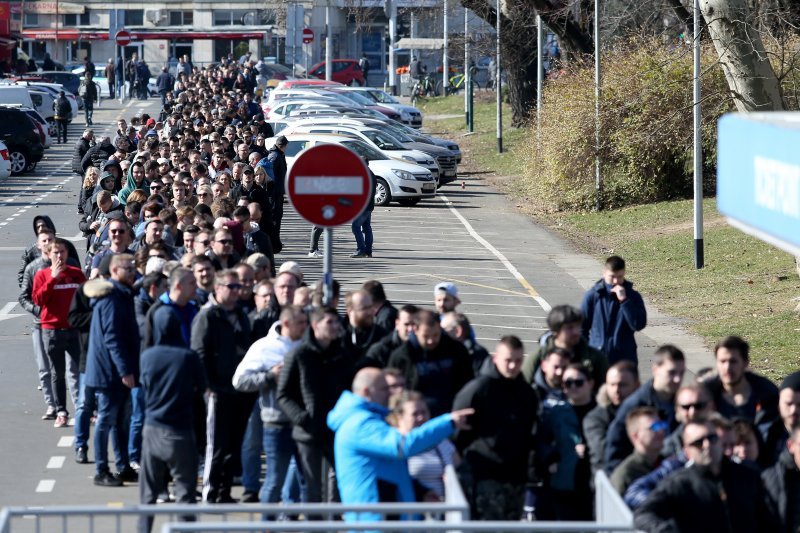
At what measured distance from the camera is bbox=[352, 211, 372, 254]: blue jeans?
23547mm

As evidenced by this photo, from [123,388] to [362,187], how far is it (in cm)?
270

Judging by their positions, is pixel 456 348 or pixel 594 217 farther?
pixel 594 217

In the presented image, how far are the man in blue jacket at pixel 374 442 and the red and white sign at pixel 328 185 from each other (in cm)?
221

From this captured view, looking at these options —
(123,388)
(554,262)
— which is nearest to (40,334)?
(123,388)

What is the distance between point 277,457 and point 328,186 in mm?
1887

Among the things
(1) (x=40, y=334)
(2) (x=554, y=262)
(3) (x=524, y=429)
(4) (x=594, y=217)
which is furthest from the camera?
(4) (x=594, y=217)

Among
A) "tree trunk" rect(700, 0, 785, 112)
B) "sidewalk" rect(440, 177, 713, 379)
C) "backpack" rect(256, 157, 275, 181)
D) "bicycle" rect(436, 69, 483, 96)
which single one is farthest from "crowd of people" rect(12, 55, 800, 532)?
"bicycle" rect(436, 69, 483, 96)

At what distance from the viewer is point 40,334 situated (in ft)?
44.1

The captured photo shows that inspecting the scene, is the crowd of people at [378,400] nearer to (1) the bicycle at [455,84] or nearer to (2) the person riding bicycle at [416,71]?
(2) the person riding bicycle at [416,71]

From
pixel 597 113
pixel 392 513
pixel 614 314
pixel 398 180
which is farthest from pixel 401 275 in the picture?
pixel 392 513

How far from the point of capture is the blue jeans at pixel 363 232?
23.5 metres

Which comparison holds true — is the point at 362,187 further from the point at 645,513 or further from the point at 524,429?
the point at 645,513

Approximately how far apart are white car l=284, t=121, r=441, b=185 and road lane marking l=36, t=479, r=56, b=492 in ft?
72.9

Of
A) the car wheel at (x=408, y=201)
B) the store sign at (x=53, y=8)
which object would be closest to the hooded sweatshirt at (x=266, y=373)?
the car wheel at (x=408, y=201)
